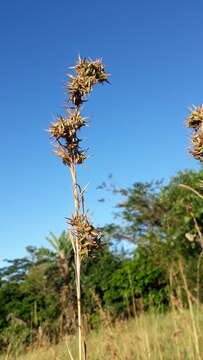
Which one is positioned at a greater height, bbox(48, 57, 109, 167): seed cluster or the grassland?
bbox(48, 57, 109, 167): seed cluster

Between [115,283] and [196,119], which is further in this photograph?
[115,283]

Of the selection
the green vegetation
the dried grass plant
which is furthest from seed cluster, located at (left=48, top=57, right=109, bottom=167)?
the green vegetation

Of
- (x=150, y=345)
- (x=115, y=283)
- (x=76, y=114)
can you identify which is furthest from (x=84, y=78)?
(x=115, y=283)

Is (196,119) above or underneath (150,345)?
above

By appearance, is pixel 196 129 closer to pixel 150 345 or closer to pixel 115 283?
pixel 150 345

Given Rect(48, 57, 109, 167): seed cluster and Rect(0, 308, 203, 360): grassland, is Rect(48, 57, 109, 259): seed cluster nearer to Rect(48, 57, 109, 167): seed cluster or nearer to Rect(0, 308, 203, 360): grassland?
Rect(48, 57, 109, 167): seed cluster

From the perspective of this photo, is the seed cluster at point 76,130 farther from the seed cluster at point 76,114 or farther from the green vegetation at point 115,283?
the green vegetation at point 115,283

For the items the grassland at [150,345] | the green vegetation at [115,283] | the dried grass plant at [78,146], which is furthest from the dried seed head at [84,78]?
the green vegetation at [115,283]

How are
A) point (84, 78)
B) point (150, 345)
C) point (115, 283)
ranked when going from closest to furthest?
point (84, 78), point (150, 345), point (115, 283)

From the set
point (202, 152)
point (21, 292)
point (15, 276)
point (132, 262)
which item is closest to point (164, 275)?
point (132, 262)
